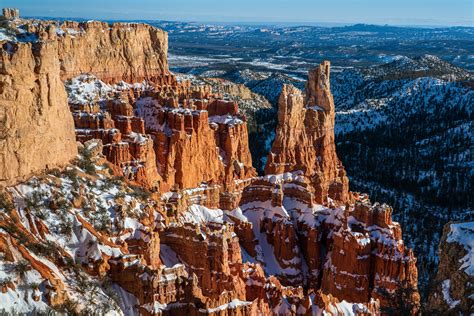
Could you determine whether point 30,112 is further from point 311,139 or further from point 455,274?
point 311,139

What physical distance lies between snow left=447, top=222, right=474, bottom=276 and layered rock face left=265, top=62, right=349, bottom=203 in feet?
83.6

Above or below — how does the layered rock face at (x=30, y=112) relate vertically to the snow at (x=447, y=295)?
above

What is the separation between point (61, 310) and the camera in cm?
2020

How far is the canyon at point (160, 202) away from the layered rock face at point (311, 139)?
0.49ft

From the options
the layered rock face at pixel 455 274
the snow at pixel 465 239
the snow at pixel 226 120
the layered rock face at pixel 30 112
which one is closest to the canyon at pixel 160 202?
the layered rock face at pixel 30 112

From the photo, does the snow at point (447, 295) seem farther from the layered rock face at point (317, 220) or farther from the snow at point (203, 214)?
the snow at point (203, 214)

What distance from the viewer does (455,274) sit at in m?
18.1

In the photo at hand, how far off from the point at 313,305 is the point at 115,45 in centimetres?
4037

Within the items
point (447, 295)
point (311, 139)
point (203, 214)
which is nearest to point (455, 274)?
point (447, 295)

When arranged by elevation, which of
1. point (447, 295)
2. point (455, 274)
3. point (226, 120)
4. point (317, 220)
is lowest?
point (317, 220)

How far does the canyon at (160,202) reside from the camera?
24625mm

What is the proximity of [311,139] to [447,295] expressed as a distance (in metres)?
34.2

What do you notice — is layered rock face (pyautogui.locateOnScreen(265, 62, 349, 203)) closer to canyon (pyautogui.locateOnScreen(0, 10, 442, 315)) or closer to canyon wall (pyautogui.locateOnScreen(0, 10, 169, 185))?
canyon (pyautogui.locateOnScreen(0, 10, 442, 315))

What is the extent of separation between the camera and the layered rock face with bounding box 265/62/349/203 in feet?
158
